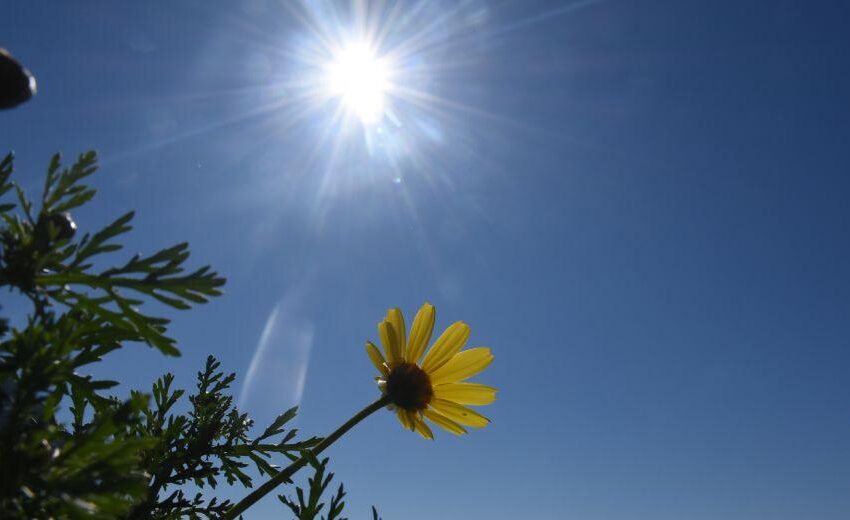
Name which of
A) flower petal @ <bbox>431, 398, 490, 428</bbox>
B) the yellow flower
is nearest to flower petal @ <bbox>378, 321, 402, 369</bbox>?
the yellow flower

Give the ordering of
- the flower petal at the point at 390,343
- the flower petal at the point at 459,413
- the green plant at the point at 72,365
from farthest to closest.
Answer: the flower petal at the point at 390,343, the flower petal at the point at 459,413, the green plant at the point at 72,365

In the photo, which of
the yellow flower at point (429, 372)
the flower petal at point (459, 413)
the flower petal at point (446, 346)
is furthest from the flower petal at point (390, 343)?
the flower petal at point (459, 413)

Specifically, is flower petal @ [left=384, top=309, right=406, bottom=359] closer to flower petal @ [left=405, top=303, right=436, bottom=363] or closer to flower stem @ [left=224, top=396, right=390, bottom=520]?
flower petal @ [left=405, top=303, right=436, bottom=363]

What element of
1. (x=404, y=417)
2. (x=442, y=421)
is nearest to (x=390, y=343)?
(x=404, y=417)

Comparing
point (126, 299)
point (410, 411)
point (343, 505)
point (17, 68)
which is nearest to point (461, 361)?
point (410, 411)

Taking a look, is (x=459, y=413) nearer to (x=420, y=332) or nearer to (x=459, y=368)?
(x=459, y=368)

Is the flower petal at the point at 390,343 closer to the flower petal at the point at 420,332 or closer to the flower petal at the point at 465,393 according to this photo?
the flower petal at the point at 420,332

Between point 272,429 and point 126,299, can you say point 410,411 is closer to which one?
point 272,429
